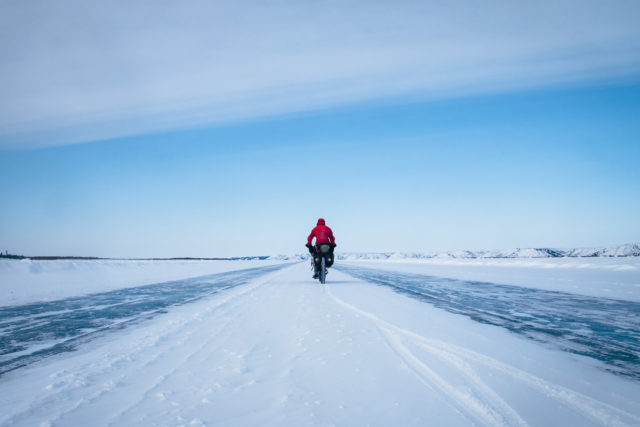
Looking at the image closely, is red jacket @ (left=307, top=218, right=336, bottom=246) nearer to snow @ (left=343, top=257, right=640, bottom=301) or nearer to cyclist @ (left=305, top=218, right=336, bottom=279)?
cyclist @ (left=305, top=218, right=336, bottom=279)

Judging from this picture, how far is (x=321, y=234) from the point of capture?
39.8 feet

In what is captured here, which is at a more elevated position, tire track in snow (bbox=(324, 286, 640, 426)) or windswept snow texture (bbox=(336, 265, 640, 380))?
tire track in snow (bbox=(324, 286, 640, 426))

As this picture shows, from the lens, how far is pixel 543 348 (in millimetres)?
3439

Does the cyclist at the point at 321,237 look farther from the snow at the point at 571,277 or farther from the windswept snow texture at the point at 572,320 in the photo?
the snow at the point at 571,277

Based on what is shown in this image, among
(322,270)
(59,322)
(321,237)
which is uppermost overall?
(321,237)

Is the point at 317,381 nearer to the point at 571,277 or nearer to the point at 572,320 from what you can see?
the point at 572,320

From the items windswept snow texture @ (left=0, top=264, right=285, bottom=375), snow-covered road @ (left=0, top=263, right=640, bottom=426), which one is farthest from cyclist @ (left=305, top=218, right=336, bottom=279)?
snow-covered road @ (left=0, top=263, right=640, bottom=426)

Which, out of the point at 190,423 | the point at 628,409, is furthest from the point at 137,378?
the point at 628,409

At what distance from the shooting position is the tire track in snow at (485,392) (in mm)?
1953

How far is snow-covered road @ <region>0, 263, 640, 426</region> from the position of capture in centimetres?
200

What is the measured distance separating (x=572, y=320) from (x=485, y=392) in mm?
3797

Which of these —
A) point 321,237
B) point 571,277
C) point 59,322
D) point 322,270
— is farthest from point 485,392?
point 571,277

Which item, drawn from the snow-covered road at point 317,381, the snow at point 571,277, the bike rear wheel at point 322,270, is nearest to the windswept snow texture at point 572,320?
the snow-covered road at point 317,381

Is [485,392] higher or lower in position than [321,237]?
lower
